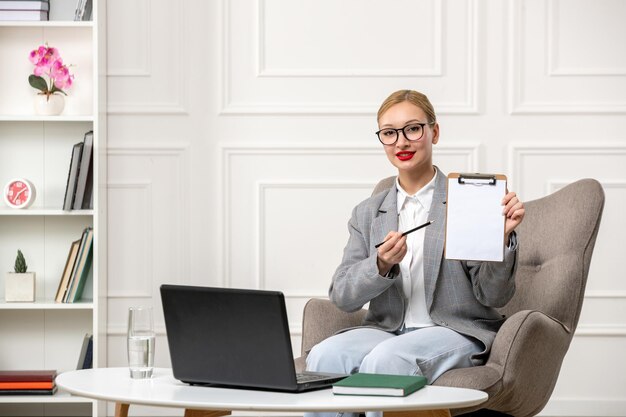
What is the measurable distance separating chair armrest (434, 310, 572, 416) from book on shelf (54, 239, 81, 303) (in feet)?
5.80

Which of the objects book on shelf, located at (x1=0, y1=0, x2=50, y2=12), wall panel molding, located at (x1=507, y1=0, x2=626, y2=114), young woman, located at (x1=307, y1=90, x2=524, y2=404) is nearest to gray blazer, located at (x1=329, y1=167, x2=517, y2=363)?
young woman, located at (x1=307, y1=90, x2=524, y2=404)

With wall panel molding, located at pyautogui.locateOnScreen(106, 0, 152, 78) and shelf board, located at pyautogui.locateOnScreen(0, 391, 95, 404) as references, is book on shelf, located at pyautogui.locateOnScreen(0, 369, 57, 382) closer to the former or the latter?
shelf board, located at pyautogui.locateOnScreen(0, 391, 95, 404)

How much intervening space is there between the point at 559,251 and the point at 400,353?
667mm

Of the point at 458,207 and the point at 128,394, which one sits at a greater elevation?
the point at 458,207

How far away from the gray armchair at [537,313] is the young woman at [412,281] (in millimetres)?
89

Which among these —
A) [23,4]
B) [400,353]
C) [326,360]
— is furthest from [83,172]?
[400,353]

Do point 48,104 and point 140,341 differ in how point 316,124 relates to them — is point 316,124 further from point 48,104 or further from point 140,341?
point 140,341

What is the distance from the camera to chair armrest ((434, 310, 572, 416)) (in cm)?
219

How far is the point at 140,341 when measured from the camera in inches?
76.3

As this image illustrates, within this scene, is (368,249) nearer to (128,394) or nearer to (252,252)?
(128,394)

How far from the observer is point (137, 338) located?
6.34 feet

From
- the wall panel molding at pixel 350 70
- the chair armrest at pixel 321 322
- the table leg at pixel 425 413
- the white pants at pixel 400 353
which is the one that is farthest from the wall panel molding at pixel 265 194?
the table leg at pixel 425 413

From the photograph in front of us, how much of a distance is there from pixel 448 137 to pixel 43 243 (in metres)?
1.64

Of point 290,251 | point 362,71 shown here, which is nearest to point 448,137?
point 362,71
